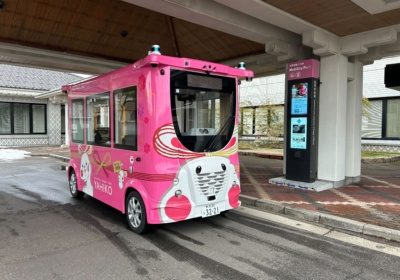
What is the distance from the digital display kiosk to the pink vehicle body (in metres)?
2.81

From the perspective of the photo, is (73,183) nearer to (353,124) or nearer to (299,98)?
(299,98)

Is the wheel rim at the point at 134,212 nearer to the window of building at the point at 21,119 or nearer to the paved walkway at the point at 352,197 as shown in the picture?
the paved walkway at the point at 352,197

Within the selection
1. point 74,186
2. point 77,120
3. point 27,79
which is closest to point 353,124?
point 77,120

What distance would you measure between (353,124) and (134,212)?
643cm

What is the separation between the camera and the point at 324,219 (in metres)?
5.83

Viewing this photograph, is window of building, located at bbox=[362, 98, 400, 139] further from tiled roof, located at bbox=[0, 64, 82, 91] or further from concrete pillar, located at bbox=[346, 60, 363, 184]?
tiled roof, located at bbox=[0, 64, 82, 91]

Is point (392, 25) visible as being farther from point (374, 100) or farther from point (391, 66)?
point (374, 100)

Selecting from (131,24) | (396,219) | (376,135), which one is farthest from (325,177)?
(376,135)

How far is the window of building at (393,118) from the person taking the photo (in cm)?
1617

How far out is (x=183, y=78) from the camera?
521cm

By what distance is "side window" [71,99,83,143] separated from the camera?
7.39 meters

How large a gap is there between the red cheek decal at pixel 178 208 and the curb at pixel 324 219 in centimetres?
214

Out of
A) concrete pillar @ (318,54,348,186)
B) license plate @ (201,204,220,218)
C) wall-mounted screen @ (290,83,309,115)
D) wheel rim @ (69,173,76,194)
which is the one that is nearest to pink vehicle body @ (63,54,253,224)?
license plate @ (201,204,220,218)

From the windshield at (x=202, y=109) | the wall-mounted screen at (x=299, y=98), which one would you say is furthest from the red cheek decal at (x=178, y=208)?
the wall-mounted screen at (x=299, y=98)
